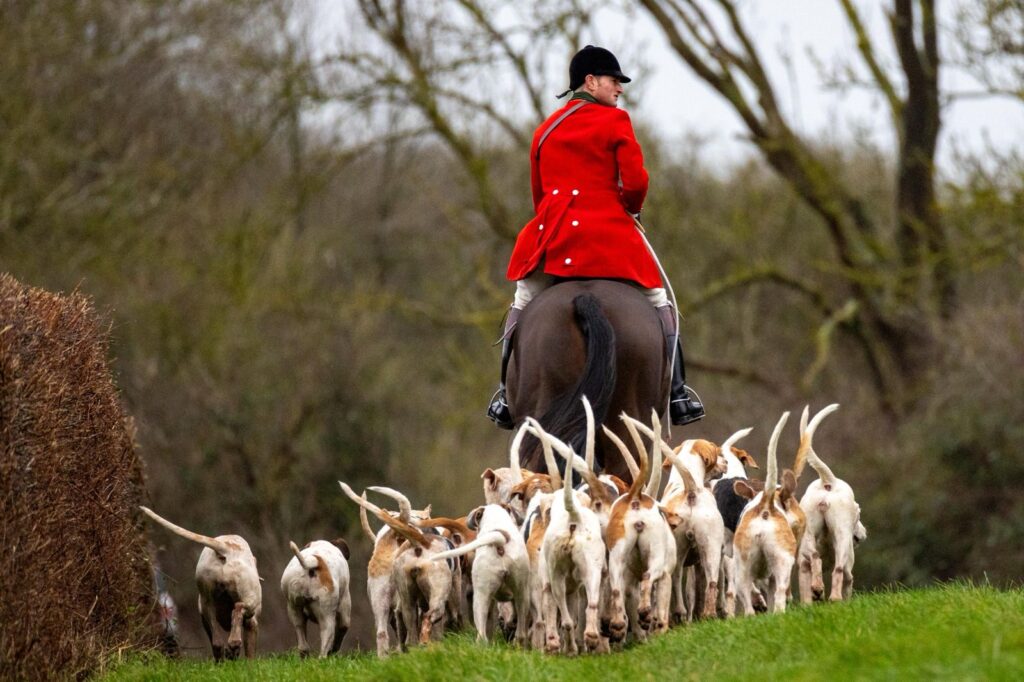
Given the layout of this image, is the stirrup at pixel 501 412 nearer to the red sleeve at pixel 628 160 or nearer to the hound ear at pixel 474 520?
the red sleeve at pixel 628 160

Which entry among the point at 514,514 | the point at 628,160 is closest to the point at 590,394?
the point at 514,514

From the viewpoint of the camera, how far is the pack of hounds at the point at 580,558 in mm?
7910

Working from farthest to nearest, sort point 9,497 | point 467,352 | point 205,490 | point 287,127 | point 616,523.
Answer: point 467,352 → point 287,127 → point 205,490 → point 616,523 → point 9,497

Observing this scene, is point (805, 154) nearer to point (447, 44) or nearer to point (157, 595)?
point (447, 44)

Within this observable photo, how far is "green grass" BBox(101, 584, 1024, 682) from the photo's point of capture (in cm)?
596

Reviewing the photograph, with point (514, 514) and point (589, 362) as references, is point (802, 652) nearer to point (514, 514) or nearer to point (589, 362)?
point (514, 514)

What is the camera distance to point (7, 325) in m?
7.47

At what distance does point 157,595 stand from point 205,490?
13735 mm

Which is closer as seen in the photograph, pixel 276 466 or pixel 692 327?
pixel 276 466

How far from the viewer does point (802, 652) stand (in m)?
6.64

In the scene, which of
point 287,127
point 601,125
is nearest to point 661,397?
point 601,125

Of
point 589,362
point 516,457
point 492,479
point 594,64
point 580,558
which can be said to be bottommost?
point 580,558

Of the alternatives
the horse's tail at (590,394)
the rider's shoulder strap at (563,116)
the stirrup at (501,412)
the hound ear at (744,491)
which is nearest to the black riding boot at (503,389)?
the stirrup at (501,412)

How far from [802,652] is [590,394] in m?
2.90
